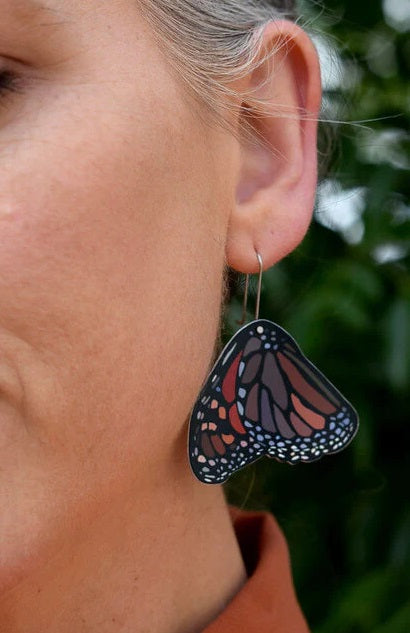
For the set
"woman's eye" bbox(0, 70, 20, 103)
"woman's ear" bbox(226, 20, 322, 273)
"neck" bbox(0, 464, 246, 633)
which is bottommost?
"neck" bbox(0, 464, 246, 633)

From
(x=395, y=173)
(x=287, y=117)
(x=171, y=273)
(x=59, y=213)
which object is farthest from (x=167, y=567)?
(x=395, y=173)

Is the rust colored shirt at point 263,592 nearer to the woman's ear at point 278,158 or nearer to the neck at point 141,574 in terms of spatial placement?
the neck at point 141,574

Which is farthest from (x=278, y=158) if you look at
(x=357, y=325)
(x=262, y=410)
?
(x=357, y=325)

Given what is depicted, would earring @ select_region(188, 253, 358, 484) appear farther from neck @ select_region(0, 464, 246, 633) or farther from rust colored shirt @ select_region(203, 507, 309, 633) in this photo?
rust colored shirt @ select_region(203, 507, 309, 633)

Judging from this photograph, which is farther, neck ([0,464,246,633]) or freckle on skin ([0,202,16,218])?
neck ([0,464,246,633])

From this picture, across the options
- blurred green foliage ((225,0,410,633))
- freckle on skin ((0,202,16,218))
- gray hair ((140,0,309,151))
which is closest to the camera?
freckle on skin ((0,202,16,218))

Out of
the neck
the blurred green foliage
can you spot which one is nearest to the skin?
the neck

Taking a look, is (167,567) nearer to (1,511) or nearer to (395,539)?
(1,511)
